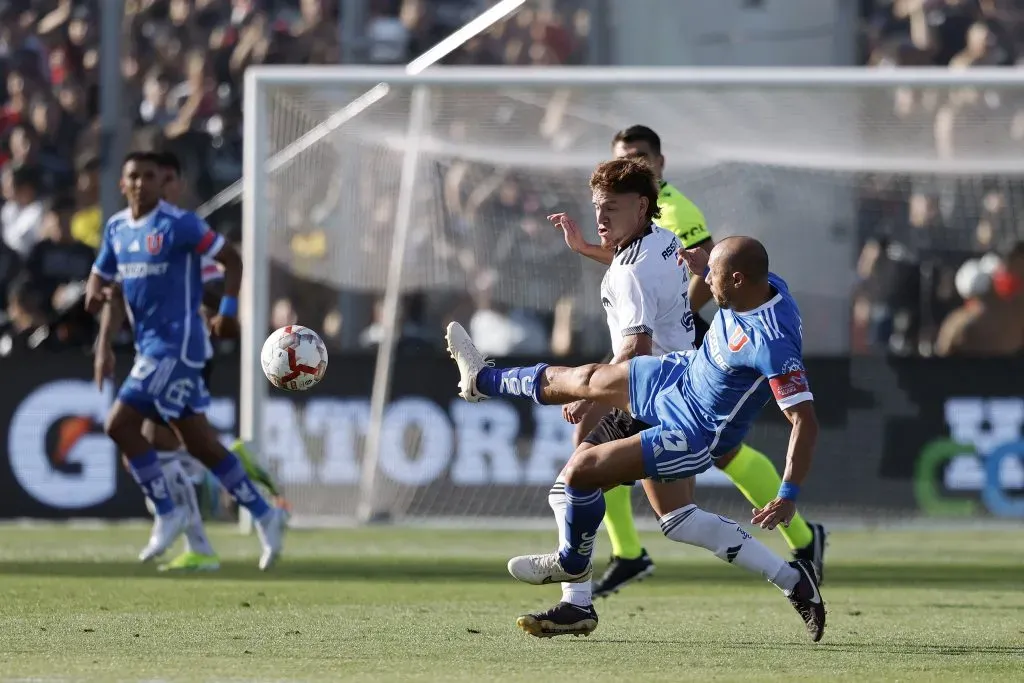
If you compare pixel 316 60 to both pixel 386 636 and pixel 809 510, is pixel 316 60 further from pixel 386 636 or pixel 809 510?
pixel 386 636

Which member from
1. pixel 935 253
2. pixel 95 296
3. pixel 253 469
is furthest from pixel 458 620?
pixel 935 253

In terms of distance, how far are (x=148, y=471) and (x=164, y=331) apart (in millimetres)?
848

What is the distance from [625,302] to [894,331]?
8419 mm

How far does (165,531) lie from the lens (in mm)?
10391

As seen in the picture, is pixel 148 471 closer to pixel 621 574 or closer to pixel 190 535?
pixel 190 535

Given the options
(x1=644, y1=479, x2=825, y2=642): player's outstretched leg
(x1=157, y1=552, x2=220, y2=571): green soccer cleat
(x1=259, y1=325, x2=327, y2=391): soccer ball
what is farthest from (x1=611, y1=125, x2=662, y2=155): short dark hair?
(x1=157, y1=552, x2=220, y2=571): green soccer cleat

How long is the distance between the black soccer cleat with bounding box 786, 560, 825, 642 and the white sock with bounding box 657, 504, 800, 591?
30 mm

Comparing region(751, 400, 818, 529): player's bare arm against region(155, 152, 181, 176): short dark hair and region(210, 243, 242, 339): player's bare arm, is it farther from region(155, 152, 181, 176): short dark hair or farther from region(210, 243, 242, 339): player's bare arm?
region(155, 152, 181, 176): short dark hair

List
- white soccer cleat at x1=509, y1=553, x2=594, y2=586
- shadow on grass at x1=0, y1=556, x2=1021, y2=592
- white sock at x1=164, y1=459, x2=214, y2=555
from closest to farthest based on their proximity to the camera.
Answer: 1. white soccer cleat at x1=509, y1=553, x2=594, y2=586
2. shadow on grass at x1=0, y1=556, x2=1021, y2=592
3. white sock at x1=164, y1=459, x2=214, y2=555

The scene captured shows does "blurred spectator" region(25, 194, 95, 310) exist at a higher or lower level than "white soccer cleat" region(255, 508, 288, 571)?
higher

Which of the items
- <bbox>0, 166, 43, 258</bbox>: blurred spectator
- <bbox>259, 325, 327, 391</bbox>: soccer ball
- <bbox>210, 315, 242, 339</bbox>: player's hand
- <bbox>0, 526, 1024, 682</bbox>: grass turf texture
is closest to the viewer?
<bbox>0, 526, 1024, 682</bbox>: grass turf texture

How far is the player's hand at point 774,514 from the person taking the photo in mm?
6133

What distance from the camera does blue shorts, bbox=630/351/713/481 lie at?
641 centimetres

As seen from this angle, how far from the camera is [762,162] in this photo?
14078mm
